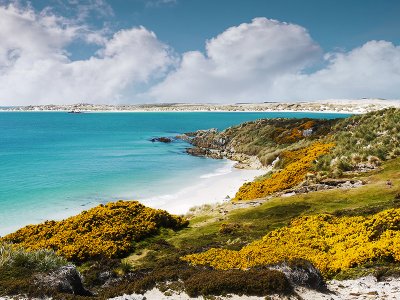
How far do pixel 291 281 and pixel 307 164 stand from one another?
30379mm

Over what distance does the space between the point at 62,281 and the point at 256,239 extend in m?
12.4

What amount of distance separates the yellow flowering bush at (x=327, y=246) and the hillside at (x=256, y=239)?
53 millimetres

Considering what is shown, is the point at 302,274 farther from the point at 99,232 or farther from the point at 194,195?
the point at 194,195

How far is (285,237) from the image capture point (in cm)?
1938

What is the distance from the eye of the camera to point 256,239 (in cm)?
2134

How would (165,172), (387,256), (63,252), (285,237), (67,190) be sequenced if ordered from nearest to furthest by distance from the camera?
(387,256), (285,237), (63,252), (67,190), (165,172)

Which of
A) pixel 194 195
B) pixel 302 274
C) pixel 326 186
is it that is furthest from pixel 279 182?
pixel 302 274

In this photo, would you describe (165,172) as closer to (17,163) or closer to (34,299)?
(17,163)

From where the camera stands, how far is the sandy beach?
4209 cm

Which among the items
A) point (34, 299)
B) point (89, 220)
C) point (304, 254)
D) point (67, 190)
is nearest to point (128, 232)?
point (89, 220)

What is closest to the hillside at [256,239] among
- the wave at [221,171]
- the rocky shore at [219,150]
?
the wave at [221,171]

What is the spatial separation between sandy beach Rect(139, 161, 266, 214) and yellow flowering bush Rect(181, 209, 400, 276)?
2047 centimetres

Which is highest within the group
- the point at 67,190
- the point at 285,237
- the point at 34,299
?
the point at 34,299

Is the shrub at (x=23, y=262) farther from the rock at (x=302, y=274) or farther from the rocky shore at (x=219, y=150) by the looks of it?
the rocky shore at (x=219, y=150)
